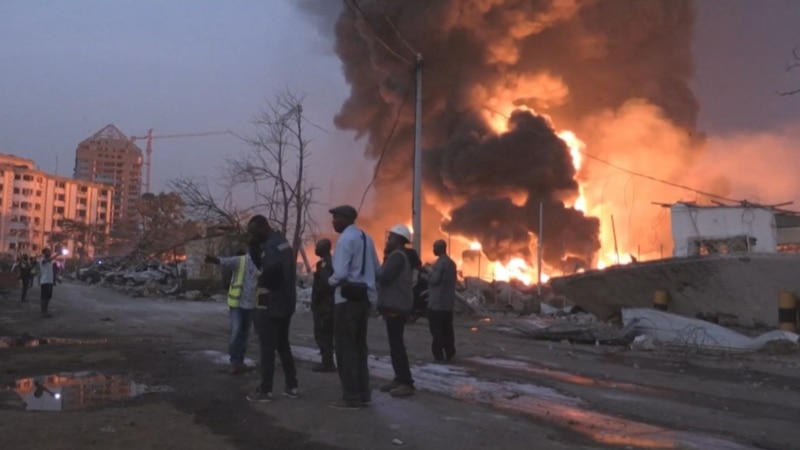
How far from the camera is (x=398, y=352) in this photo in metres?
6.10

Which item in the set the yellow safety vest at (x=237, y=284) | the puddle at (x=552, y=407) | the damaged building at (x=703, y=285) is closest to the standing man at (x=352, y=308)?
the puddle at (x=552, y=407)

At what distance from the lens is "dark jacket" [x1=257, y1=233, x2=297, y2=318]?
572 cm

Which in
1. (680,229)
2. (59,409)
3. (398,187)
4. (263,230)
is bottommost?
(59,409)

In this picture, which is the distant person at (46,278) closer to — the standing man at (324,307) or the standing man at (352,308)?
the standing man at (324,307)

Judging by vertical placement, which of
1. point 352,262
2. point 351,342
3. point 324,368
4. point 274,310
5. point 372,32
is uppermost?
point 372,32

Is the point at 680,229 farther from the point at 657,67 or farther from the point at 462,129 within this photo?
the point at 657,67

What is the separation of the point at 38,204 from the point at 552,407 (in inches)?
4541

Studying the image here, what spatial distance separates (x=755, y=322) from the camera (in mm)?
12117

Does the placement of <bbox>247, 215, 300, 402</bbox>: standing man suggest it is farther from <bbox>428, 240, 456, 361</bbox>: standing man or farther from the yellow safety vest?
<bbox>428, 240, 456, 361</bbox>: standing man

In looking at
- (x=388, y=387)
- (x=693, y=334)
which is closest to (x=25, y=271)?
(x=388, y=387)

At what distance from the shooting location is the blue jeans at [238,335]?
725cm

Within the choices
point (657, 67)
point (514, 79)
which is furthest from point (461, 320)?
point (657, 67)

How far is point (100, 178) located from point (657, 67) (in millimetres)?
132658

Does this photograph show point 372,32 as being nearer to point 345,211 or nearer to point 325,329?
point 325,329
